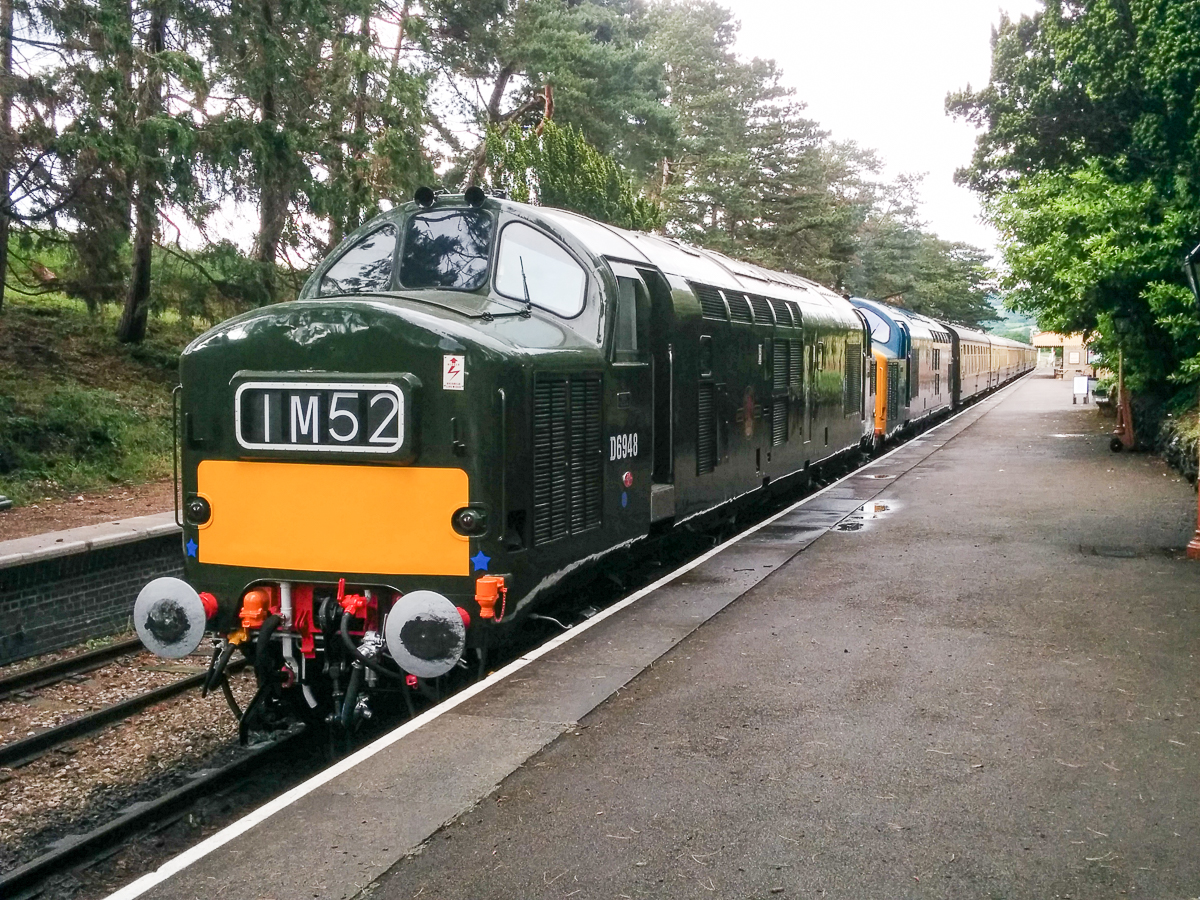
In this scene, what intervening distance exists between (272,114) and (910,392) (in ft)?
55.1

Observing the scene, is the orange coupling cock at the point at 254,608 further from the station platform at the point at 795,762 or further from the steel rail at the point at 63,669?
the steel rail at the point at 63,669

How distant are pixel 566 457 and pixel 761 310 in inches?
215

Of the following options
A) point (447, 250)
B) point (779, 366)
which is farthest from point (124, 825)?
point (779, 366)

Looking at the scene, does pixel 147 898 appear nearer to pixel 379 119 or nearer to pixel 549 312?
pixel 549 312

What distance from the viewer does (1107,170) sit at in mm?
20266

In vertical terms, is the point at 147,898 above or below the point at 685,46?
below

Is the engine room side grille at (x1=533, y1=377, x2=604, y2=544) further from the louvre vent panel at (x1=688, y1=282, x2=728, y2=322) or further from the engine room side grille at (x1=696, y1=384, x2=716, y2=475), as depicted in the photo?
the louvre vent panel at (x1=688, y1=282, x2=728, y2=322)

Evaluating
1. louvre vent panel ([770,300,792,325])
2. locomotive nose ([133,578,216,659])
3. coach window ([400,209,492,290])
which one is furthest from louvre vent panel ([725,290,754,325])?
A: locomotive nose ([133,578,216,659])

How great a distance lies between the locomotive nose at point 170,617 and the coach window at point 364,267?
2488 millimetres

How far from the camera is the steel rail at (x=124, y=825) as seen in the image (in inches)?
219

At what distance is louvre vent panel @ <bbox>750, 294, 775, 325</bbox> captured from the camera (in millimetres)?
11672

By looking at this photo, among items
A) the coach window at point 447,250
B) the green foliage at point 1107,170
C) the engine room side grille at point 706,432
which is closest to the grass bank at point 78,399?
the coach window at point 447,250

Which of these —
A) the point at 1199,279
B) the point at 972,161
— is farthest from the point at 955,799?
the point at 972,161

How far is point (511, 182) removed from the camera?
23.3 m
